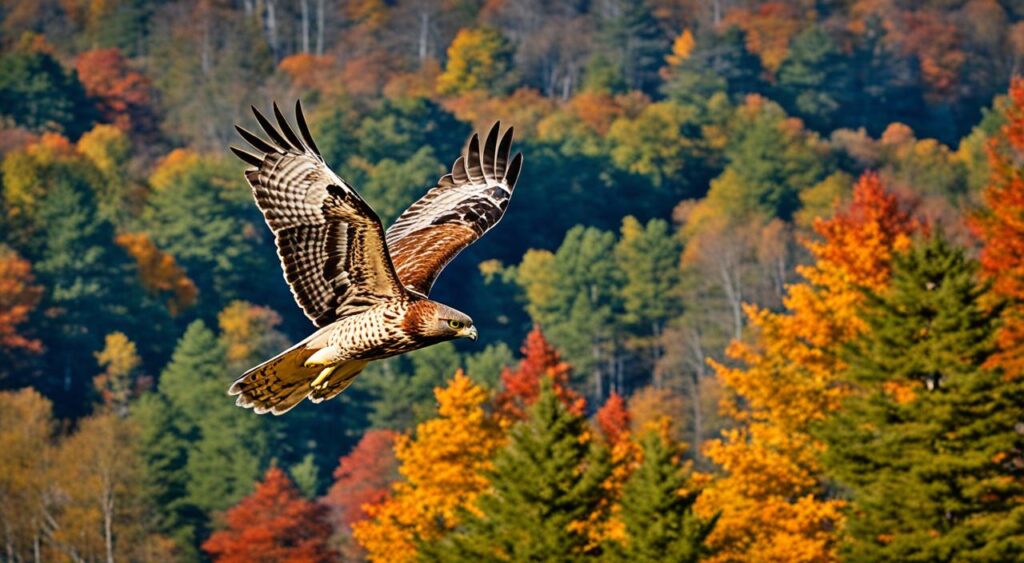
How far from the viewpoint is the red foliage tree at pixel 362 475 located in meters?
75.3

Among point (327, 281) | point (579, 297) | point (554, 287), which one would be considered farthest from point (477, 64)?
point (327, 281)

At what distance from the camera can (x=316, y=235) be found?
61.5 ft

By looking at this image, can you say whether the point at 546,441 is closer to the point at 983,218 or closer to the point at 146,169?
the point at 983,218

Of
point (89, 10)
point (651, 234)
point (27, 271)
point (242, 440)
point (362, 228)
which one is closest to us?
point (362, 228)

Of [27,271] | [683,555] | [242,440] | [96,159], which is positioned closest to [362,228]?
[683,555]

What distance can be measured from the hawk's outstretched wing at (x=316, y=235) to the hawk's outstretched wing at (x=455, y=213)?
23.9 inches

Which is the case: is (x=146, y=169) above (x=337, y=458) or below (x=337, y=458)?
above

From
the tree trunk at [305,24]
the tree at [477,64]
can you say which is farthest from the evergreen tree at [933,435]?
the tree trunk at [305,24]

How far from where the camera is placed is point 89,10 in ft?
567

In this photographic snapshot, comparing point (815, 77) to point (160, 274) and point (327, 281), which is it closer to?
point (160, 274)

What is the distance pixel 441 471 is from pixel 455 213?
2094 centimetres

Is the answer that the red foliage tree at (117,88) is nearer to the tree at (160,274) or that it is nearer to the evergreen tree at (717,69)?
the evergreen tree at (717,69)

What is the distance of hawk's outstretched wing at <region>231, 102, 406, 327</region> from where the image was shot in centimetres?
1855

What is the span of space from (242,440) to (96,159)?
46089mm
